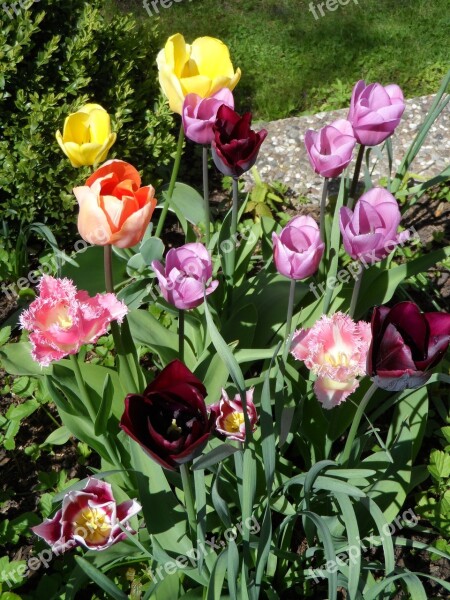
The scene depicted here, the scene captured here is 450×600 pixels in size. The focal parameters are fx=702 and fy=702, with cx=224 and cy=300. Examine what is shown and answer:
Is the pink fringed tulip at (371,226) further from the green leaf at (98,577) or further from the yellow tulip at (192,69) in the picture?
the green leaf at (98,577)

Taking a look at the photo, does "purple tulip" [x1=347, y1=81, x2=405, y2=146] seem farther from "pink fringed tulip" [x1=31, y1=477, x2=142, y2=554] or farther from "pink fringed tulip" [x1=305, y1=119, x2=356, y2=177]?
"pink fringed tulip" [x1=31, y1=477, x2=142, y2=554]

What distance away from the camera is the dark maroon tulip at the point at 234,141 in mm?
1621

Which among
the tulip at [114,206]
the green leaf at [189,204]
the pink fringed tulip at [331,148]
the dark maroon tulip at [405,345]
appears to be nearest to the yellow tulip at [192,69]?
the pink fringed tulip at [331,148]

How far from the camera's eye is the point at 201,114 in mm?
1734

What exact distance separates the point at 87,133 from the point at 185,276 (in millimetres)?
544

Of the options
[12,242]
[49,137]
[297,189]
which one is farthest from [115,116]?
[297,189]

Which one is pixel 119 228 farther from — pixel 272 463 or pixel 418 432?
pixel 418 432

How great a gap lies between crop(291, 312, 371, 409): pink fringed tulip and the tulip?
1.38 feet

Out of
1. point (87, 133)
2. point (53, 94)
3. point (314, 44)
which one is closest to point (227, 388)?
point (87, 133)

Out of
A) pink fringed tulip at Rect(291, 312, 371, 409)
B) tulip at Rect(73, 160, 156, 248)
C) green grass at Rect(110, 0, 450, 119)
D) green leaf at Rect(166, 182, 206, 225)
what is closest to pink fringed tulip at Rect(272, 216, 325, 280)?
pink fringed tulip at Rect(291, 312, 371, 409)

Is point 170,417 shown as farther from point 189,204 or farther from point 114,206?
point 189,204

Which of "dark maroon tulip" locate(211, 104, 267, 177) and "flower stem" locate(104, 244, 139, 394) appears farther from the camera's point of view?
"dark maroon tulip" locate(211, 104, 267, 177)

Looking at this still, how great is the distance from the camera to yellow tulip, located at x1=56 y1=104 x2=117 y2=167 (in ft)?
5.60

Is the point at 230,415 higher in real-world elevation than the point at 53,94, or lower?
lower
